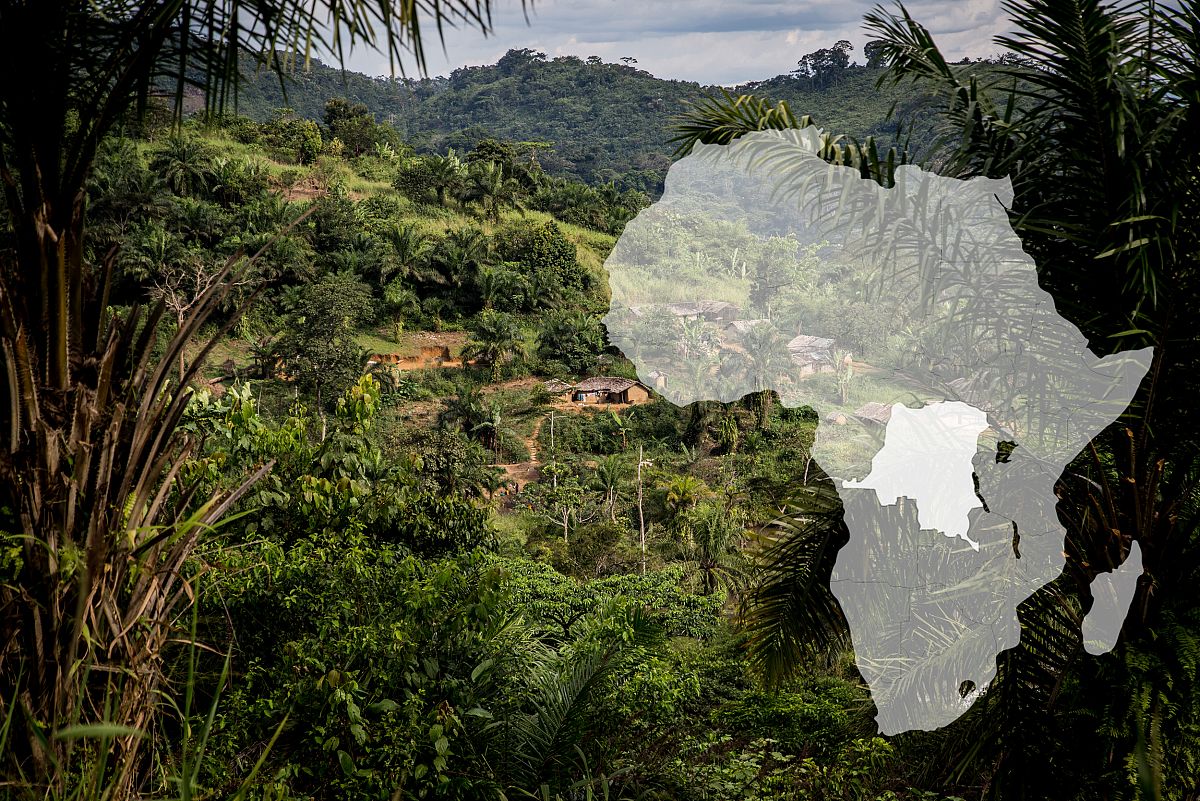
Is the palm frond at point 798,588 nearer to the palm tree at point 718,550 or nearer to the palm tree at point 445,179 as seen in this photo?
the palm tree at point 718,550

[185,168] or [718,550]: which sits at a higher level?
[185,168]

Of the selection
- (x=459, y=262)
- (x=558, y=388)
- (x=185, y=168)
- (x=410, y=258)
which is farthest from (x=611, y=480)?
(x=185, y=168)

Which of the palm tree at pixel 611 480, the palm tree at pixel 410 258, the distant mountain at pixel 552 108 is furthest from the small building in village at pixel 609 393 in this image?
the distant mountain at pixel 552 108

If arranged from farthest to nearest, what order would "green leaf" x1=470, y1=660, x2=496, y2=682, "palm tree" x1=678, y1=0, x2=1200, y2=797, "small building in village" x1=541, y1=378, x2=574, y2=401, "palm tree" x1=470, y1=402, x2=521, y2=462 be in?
"small building in village" x1=541, y1=378, x2=574, y2=401 < "palm tree" x1=470, y1=402, x2=521, y2=462 < "green leaf" x1=470, y1=660, x2=496, y2=682 < "palm tree" x1=678, y1=0, x2=1200, y2=797

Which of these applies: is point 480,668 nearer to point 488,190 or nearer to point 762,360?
point 762,360

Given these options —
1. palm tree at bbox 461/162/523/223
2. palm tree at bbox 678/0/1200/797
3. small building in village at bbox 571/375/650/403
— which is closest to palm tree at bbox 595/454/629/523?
small building in village at bbox 571/375/650/403

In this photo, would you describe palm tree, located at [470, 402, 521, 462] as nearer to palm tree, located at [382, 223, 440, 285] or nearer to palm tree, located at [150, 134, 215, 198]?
palm tree, located at [382, 223, 440, 285]

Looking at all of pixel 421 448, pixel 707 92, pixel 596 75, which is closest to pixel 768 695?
pixel 707 92
